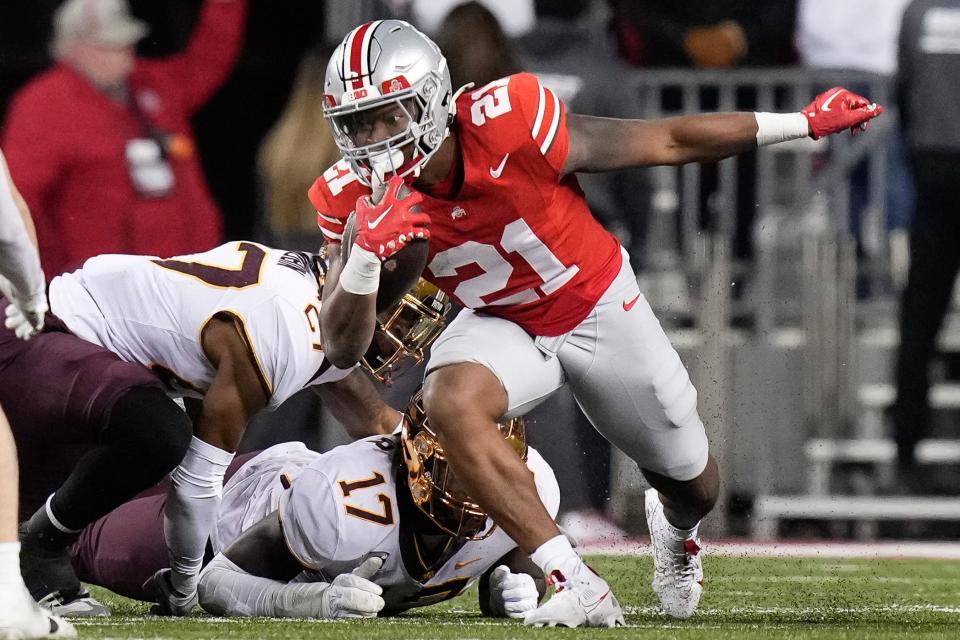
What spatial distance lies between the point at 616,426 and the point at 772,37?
366 cm

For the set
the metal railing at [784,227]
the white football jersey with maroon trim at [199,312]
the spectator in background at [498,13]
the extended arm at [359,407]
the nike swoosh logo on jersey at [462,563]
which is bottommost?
the metal railing at [784,227]

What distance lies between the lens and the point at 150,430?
3709mm

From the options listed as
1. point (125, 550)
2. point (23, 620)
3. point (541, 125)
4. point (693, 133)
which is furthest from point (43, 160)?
point (23, 620)

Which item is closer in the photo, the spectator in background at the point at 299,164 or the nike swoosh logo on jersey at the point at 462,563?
the nike swoosh logo on jersey at the point at 462,563

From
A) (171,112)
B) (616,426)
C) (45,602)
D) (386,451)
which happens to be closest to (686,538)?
(616,426)

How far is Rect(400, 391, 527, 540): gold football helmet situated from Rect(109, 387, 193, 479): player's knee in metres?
0.50

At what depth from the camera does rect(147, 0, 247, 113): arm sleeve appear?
7.44m

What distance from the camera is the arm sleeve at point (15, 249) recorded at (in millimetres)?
2898

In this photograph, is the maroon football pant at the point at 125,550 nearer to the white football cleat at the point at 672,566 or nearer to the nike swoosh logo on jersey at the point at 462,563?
the nike swoosh logo on jersey at the point at 462,563

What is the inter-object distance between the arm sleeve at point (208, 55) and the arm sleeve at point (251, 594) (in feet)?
12.8

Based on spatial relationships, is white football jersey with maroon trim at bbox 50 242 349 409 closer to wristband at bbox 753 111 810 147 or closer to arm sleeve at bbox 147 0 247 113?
wristband at bbox 753 111 810 147

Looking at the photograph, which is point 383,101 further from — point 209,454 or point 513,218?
point 209,454

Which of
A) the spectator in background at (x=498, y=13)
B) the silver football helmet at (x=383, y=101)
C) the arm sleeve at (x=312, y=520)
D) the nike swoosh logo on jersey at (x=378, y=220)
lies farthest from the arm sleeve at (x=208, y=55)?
the nike swoosh logo on jersey at (x=378, y=220)

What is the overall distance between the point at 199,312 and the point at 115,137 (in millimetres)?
3496
